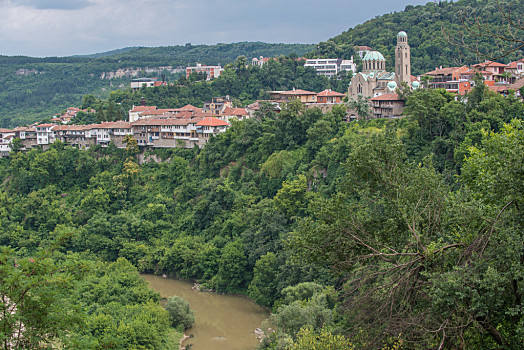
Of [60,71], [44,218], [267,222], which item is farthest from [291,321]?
[60,71]

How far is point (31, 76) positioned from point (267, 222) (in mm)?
88558

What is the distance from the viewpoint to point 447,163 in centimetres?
2933

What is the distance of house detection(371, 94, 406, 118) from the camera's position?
124ft

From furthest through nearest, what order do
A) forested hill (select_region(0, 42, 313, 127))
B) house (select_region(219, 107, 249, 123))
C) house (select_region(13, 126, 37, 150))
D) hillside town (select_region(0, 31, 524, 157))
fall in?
forested hill (select_region(0, 42, 313, 127)), house (select_region(13, 126, 37, 150)), house (select_region(219, 107, 249, 123)), hillside town (select_region(0, 31, 524, 157))

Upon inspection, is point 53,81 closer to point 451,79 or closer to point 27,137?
point 27,137

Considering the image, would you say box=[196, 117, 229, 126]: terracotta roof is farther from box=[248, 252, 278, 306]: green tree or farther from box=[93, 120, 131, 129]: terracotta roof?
box=[248, 252, 278, 306]: green tree

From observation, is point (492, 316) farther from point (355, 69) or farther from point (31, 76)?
point (31, 76)

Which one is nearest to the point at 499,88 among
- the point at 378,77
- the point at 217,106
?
the point at 378,77

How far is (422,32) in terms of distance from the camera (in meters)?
60.9

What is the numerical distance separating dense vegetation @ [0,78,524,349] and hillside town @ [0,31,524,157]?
1.50 meters

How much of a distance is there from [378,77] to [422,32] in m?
20.1

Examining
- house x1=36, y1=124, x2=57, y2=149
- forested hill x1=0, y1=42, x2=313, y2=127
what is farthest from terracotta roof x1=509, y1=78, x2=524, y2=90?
forested hill x1=0, y1=42, x2=313, y2=127

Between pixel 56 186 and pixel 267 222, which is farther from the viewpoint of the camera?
pixel 56 186

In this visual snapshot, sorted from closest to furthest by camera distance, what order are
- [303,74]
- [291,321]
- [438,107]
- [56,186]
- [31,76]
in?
[291,321] < [438,107] < [56,186] < [303,74] < [31,76]
